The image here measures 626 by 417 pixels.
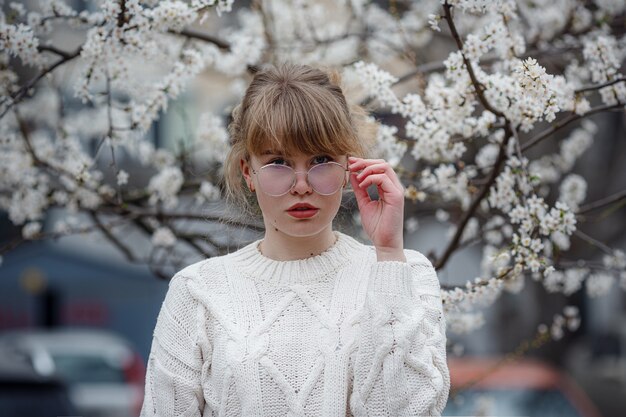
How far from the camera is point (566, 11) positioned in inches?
213

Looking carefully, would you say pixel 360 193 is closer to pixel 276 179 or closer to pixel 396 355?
pixel 276 179

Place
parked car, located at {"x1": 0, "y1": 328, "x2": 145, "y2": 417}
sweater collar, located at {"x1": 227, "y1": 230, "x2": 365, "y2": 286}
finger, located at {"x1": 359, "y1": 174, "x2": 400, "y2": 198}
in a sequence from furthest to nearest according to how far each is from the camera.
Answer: parked car, located at {"x1": 0, "y1": 328, "x2": 145, "y2": 417}, sweater collar, located at {"x1": 227, "y1": 230, "x2": 365, "y2": 286}, finger, located at {"x1": 359, "y1": 174, "x2": 400, "y2": 198}

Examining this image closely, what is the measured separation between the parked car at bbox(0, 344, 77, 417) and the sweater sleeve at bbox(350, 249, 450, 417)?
3476 millimetres

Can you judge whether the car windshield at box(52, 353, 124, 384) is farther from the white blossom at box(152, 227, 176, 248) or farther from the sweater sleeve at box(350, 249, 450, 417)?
the sweater sleeve at box(350, 249, 450, 417)

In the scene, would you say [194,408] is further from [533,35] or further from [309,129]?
[533,35]

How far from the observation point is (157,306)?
1382 cm

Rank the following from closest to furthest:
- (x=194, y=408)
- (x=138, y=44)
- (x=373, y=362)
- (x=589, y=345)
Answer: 1. (x=373, y=362)
2. (x=194, y=408)
3. (x=138, y=44)
4. (x=589, y=345)

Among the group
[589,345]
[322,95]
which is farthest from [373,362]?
[589,345]

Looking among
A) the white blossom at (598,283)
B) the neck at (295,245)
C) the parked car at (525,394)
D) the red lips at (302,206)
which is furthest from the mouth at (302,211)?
the parked car at (525,394)

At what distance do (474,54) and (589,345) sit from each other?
16.7 m

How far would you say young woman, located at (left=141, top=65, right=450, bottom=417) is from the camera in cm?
254

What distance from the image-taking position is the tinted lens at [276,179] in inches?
104

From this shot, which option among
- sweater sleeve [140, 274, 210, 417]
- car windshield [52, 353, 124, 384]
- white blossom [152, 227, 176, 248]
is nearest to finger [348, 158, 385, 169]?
sweater sleeve [140, 274, 210, 417]

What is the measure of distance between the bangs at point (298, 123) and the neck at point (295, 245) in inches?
9.7
